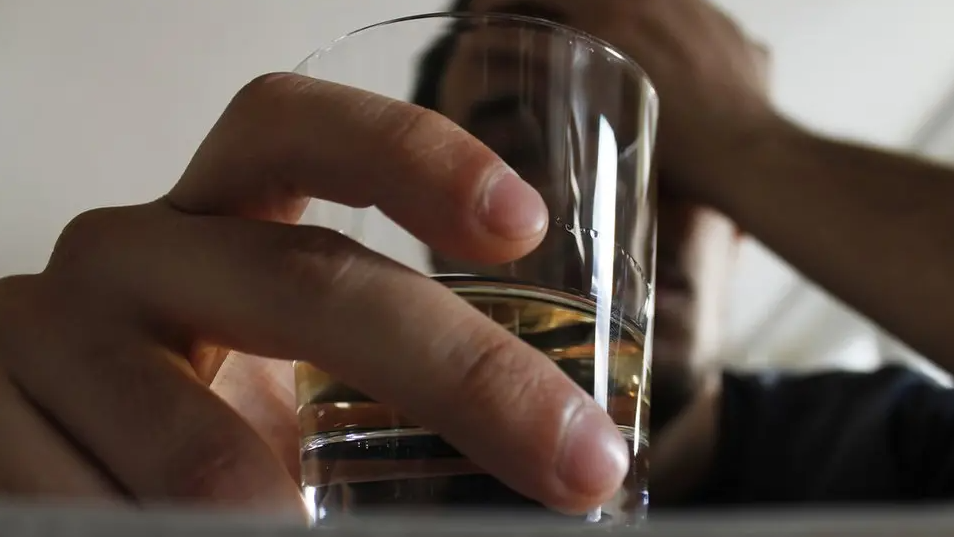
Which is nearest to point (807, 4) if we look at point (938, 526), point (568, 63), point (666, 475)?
point (666, 475)

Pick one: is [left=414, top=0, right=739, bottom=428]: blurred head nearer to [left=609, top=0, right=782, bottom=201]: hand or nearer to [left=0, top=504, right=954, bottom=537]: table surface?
[left=609, top=0, right=782, bottom=201]: hand

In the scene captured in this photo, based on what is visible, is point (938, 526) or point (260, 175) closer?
point (938, 526)

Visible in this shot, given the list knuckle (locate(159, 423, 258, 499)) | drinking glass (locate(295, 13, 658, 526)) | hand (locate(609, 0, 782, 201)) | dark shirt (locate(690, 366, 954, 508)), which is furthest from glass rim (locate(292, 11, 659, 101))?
dark shirt (locate(690, 366, 954, 508))

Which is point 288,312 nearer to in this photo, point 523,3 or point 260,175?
point 260,175

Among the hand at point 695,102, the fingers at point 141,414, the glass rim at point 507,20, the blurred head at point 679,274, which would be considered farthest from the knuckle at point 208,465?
the hand at point 695,102

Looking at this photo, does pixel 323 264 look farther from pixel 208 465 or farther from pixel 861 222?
pixel 861 222

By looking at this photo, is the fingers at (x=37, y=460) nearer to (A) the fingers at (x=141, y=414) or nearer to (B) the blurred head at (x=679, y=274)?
(A) the fingers at (x=141, y=414)

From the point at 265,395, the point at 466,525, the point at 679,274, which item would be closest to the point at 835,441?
the point at 679,274
